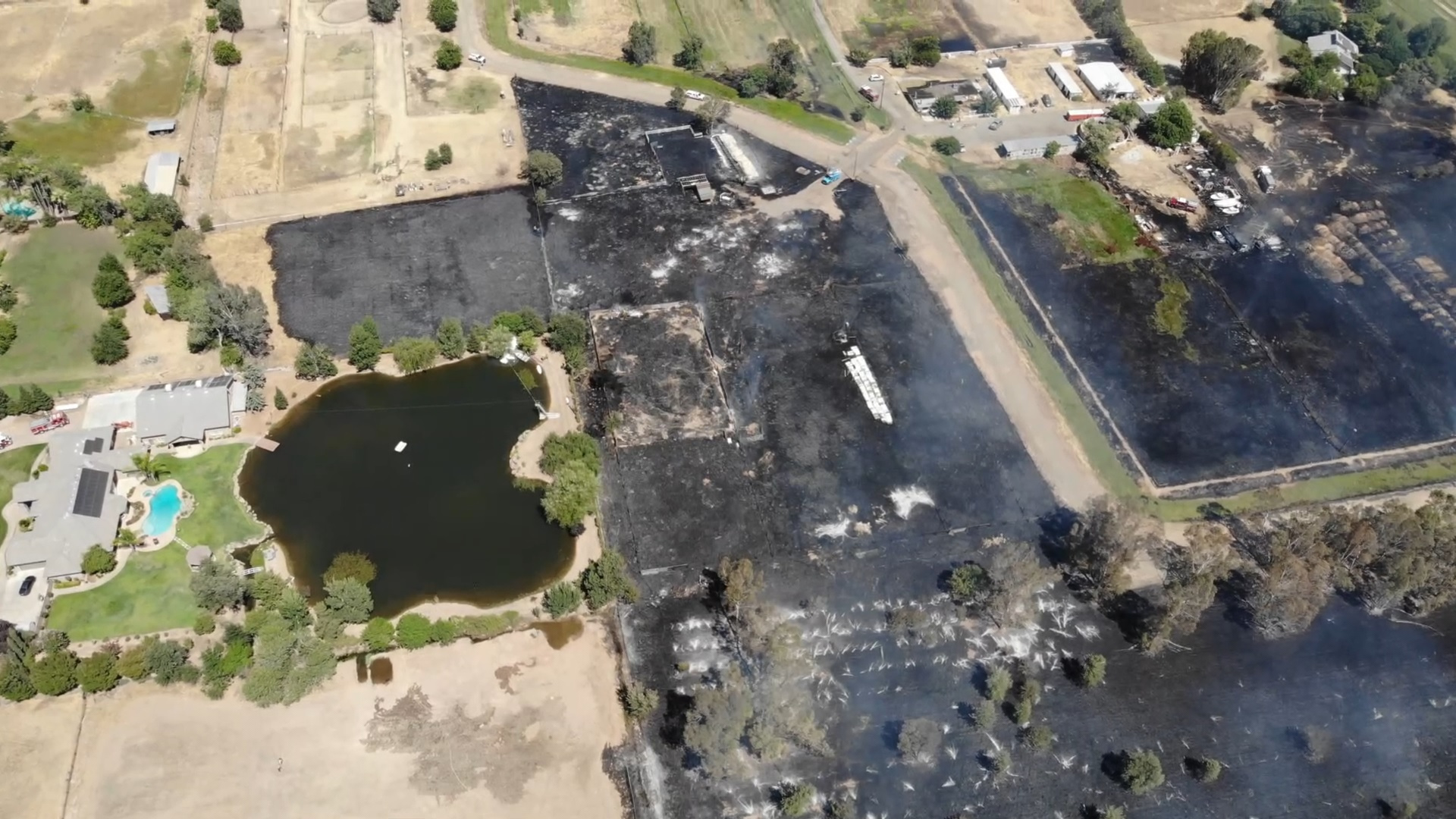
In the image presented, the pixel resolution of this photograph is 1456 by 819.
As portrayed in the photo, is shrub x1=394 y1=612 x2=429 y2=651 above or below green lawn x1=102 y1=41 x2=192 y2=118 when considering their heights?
below

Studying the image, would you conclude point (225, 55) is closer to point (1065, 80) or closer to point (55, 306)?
point (55, 306)

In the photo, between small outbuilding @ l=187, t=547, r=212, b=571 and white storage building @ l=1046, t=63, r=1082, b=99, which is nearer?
small outbuilding @ l=187, t=547, r=212, b=571

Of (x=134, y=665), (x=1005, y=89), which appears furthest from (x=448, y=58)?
(x=134, y=665)

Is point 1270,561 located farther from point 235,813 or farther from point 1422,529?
point 235,813

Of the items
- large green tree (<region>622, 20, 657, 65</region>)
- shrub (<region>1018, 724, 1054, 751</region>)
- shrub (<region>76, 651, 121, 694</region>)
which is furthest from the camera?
large green tree (<region>622, 20, 657, 65</region>)

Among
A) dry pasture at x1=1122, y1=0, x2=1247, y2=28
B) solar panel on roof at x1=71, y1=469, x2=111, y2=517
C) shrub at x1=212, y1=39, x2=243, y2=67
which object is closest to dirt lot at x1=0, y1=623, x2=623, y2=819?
solar panel on roof at x1=71, y1=469, x2=111, y2=517

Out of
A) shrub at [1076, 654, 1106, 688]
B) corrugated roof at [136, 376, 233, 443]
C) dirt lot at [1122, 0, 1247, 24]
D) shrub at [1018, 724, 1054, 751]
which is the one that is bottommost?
corrugated roof at [136, 376, 233, 443]

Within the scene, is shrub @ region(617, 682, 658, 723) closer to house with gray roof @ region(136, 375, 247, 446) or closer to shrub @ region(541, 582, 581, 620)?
shrub @ region(541, 582, 581, 620)
